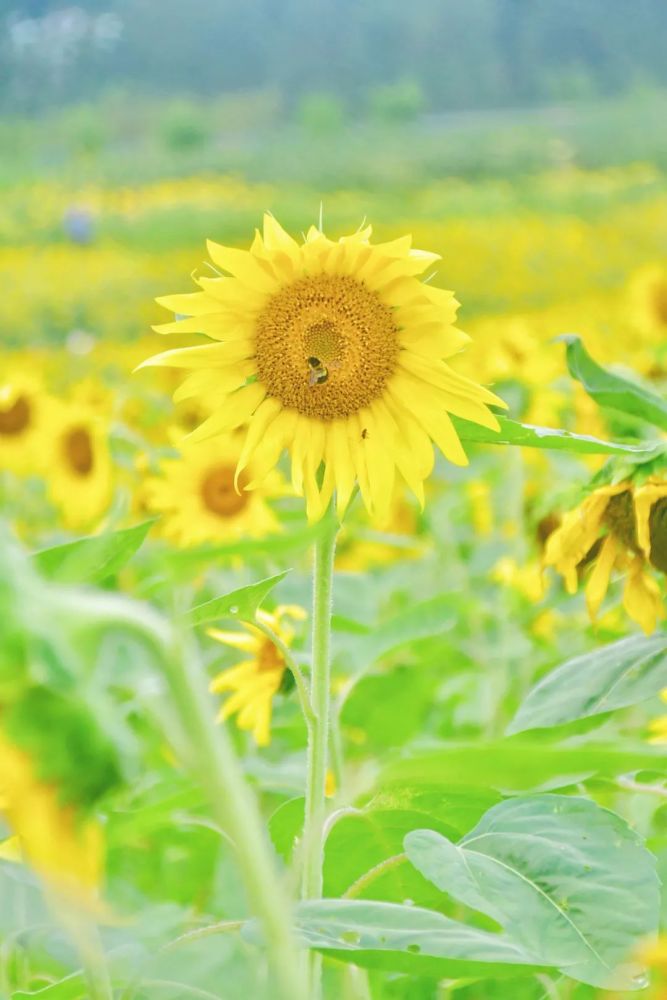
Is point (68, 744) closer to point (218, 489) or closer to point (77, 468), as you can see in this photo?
point (218, 489)

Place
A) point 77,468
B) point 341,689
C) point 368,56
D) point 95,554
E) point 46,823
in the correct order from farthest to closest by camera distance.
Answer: point 368,56, point 77,468, point 341,689, point 95,554, point 46,823

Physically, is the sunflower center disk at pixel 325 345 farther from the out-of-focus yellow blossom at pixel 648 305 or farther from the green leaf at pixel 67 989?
the out-of-focus yellow blossom at pixel 648 305

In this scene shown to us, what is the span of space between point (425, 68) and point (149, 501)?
4736 mm

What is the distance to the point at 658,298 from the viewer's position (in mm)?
1845

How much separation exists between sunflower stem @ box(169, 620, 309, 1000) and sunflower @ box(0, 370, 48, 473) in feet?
4.11

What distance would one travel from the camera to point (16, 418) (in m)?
1.53

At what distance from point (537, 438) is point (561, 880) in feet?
0.52

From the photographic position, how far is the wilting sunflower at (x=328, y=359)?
0.52 metres

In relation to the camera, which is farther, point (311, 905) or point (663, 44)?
point (663, 44)

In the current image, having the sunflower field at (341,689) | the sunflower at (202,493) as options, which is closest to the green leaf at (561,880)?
the sunflower field at (341,689)

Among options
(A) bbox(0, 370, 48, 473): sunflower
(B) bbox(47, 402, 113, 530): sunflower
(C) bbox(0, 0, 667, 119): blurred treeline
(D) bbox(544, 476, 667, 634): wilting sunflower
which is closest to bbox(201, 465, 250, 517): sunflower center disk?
(B) bbox(47, 402, 113, 530): sunflower

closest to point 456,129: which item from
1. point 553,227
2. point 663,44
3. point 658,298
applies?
point 663,44

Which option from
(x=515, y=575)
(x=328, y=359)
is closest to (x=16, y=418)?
(x=515, y=575)

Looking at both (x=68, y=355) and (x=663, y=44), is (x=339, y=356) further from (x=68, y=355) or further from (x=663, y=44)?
(x=663, y=44)
